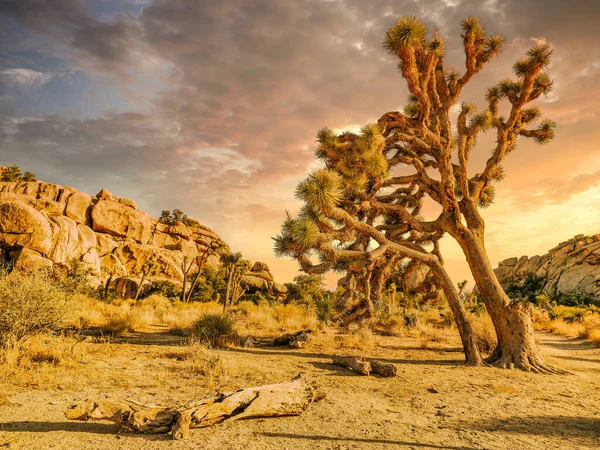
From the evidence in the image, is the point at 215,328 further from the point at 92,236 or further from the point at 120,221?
the point at 120,221

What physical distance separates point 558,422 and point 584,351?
32.1 ft

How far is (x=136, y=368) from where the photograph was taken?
6.62 meters

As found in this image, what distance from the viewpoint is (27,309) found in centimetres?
700

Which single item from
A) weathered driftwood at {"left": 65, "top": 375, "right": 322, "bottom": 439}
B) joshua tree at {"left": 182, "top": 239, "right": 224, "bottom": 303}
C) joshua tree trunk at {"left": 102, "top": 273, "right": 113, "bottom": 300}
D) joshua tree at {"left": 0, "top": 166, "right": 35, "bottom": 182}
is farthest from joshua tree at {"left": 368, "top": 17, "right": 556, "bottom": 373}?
joshua tree at {"left": 0, "top": 166, "right": 35, "bottom": 182}

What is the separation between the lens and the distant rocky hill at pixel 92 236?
1037 inches

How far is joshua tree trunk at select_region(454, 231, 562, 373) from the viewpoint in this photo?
311 inches

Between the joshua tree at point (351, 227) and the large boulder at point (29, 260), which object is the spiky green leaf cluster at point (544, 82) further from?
the large boulder at point (29, 260)

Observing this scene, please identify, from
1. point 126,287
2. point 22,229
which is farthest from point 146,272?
point 22,229

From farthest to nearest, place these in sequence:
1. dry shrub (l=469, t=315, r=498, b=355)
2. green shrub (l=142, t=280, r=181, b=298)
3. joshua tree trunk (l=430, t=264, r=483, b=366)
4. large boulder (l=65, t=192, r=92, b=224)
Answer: large boulder (l=65, t=192, r=92, b=224) → green shrub (l=142, t=280, r=181, b=298) → dry shrub (l=469, t=315, r=498, b=355) → joshua tree trunk (l=430, t=264, r=483, b=366)

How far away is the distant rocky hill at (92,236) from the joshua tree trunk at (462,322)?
25.1 meters

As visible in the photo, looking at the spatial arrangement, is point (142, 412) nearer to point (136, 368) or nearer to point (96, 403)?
point (96, 403)

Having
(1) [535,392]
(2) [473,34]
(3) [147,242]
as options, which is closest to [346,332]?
(1) [535,392]

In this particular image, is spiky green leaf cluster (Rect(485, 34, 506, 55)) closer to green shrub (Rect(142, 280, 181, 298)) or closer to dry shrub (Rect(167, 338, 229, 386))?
dry shrub (Rect(167, 338, 229, 386))

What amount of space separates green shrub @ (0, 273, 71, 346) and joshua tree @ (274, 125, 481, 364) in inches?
198
